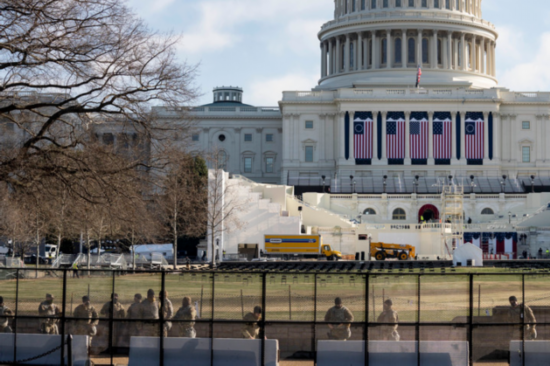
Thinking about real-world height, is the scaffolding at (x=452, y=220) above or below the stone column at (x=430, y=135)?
below

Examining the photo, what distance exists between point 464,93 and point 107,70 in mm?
105318

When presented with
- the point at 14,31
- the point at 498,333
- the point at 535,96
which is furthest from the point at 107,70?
the point at 535,96

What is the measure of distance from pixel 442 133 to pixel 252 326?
10798cm

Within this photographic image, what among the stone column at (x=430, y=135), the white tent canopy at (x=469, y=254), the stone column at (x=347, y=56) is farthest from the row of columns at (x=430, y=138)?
the white tent canopy at (x=469, y=254)

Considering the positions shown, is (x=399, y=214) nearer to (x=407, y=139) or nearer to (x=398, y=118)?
(x=407, y=139)

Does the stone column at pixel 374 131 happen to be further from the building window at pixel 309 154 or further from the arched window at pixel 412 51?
the arched window at pixel 412 51

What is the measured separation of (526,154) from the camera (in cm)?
13012

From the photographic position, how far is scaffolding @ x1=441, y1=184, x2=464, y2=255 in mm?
87875

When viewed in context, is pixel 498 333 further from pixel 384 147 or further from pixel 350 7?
pixel 350 7

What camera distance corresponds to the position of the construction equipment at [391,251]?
273 ft

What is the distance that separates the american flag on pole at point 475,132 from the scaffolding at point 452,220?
20771 millimetres

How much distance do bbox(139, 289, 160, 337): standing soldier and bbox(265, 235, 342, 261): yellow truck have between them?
Result: 60.5m

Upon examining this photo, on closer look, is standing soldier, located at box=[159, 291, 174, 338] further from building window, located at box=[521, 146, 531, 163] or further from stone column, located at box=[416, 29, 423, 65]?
stone column, located at box=[416, 29, 423, 65]

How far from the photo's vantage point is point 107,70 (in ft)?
92.7
